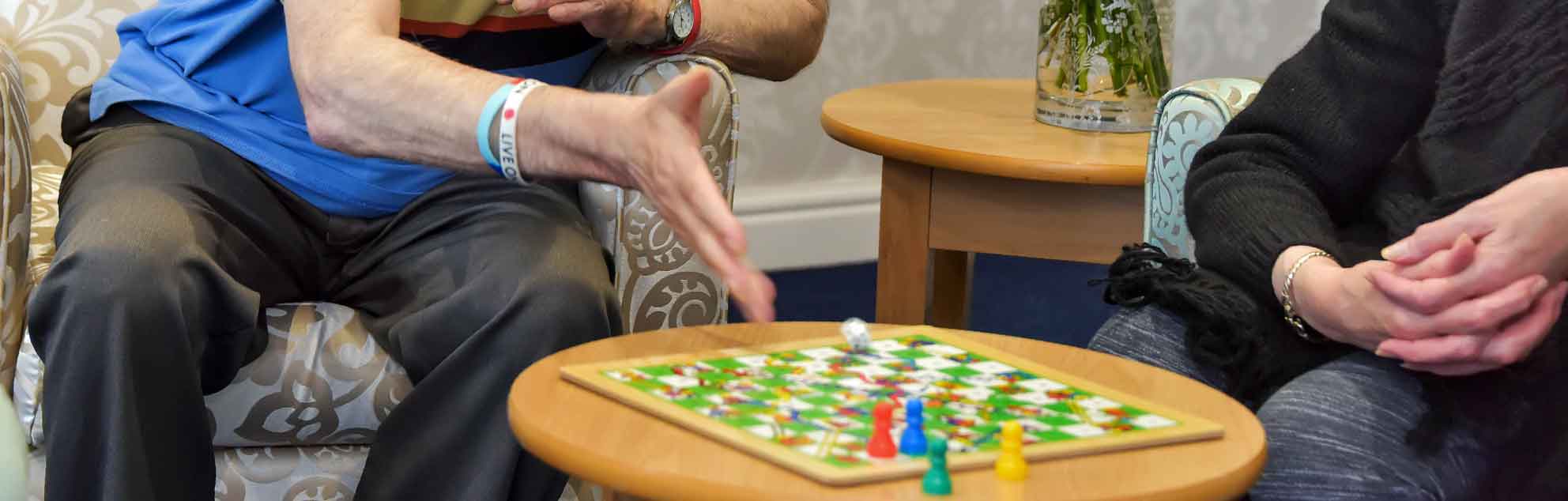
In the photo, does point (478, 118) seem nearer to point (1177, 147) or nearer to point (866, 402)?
point (866, 402)

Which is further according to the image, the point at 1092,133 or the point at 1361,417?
the point at 1092,133

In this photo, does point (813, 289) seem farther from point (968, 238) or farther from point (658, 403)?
point (658, 403)

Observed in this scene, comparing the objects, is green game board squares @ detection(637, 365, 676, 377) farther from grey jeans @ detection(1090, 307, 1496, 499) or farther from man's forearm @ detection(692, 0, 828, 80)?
man's forearm @ detection(692, 0, 828, 80)

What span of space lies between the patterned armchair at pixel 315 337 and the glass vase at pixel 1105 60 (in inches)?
19.0

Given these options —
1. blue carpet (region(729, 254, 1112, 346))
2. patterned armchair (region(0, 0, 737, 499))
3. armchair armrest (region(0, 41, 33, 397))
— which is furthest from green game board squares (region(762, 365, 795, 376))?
blue carpet (region(729, 254, 1112, 346))

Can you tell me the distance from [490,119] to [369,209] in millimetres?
426

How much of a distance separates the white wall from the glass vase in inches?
49.2

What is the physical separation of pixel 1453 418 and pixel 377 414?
87cm

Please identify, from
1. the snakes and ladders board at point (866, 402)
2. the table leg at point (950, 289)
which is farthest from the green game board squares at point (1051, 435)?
the table leg at point (950, 289)

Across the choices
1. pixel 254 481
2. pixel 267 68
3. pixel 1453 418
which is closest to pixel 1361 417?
pixel 1453 418

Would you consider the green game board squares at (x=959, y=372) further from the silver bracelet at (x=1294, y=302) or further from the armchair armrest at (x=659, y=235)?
the armchair armrest at (x=659, y=235)

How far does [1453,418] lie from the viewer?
3.67 feet

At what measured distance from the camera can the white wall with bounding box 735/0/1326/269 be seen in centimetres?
331

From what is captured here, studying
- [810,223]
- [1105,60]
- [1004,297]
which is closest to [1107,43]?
[1105,60]
